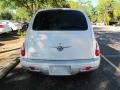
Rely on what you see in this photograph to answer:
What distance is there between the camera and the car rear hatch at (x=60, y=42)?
7637 millimetres

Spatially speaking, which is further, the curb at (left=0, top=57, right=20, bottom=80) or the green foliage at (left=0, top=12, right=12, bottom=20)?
the green foliage at (left=0, top=12, right=12, bottom=20)

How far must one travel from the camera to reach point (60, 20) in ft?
27.4

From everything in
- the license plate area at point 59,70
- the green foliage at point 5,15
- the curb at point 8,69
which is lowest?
the green foliage at point 5,15

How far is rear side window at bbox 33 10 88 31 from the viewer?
8.13m

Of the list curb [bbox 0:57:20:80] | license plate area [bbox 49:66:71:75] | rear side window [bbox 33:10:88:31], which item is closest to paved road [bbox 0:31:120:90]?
curb [bbox 0:57:20:80]

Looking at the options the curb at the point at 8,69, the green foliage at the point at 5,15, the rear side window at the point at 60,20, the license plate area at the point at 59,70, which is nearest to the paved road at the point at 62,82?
the curb at the point at 8,69

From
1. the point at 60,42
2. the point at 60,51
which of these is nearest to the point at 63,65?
the point at 60,51

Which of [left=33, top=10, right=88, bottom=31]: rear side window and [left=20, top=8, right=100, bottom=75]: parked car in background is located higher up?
[left=33, top=10, right=88, bottom=31]: rear side window

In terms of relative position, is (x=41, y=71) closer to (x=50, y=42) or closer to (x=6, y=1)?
(x=50, y=42)

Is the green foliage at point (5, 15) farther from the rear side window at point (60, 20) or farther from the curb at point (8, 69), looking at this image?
the rear side window at point (60, 20)

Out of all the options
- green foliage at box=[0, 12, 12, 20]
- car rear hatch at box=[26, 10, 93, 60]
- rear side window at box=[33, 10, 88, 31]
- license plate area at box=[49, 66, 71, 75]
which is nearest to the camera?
license plate area at box=[49, 66, 71, 75]

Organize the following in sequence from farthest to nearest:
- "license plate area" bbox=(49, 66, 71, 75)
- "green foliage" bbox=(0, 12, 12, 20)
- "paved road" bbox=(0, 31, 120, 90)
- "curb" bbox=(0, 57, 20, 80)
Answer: "green foliage" bbox=(0, 12, 12, 20) → "curb" bbox=(0, 57, 20, 80) → "paved road" bbox=(0, 31, 120, 90) → "license plate area" bbox=(49, 66, 71, 75)

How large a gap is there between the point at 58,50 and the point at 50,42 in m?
0.26

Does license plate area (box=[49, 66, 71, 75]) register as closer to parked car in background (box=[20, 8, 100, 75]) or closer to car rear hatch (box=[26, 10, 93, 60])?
parked car in background (box=[20, 8, 100, 75])
